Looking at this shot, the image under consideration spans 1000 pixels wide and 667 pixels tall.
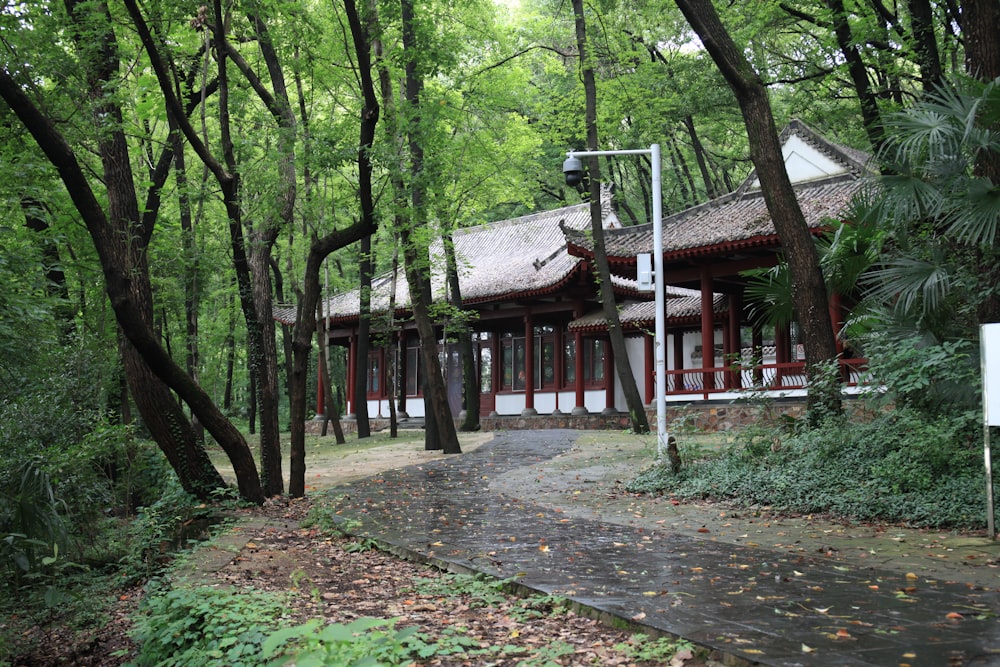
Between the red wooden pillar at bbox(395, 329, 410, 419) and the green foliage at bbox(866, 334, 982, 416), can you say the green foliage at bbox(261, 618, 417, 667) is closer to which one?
the green foliage at bbox(866, 334, 982, 416)

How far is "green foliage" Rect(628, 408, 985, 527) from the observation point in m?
7.49

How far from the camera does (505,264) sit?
1008 inches

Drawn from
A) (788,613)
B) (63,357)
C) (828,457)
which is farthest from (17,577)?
(828,457)

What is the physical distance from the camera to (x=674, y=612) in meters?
4.62

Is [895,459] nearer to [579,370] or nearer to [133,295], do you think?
[133,295]

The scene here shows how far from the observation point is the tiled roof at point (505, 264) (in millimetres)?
22344

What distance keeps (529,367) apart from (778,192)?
14.2m

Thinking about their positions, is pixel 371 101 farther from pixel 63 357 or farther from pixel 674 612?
pixel 674 612

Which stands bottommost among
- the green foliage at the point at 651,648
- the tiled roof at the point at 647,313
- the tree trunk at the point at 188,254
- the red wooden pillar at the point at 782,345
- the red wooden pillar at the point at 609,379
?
the green foliage at the point at 651,648

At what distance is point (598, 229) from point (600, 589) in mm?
11914

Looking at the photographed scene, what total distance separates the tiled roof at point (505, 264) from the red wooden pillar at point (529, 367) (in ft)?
4.61

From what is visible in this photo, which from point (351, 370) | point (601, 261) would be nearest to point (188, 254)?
point (601, 261)

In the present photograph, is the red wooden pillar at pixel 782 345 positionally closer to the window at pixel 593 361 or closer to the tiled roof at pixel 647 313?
the tiled roof at pixel 647 313

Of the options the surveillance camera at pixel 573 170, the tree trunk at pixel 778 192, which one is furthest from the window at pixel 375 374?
the tree trunk at pixel 778 192
